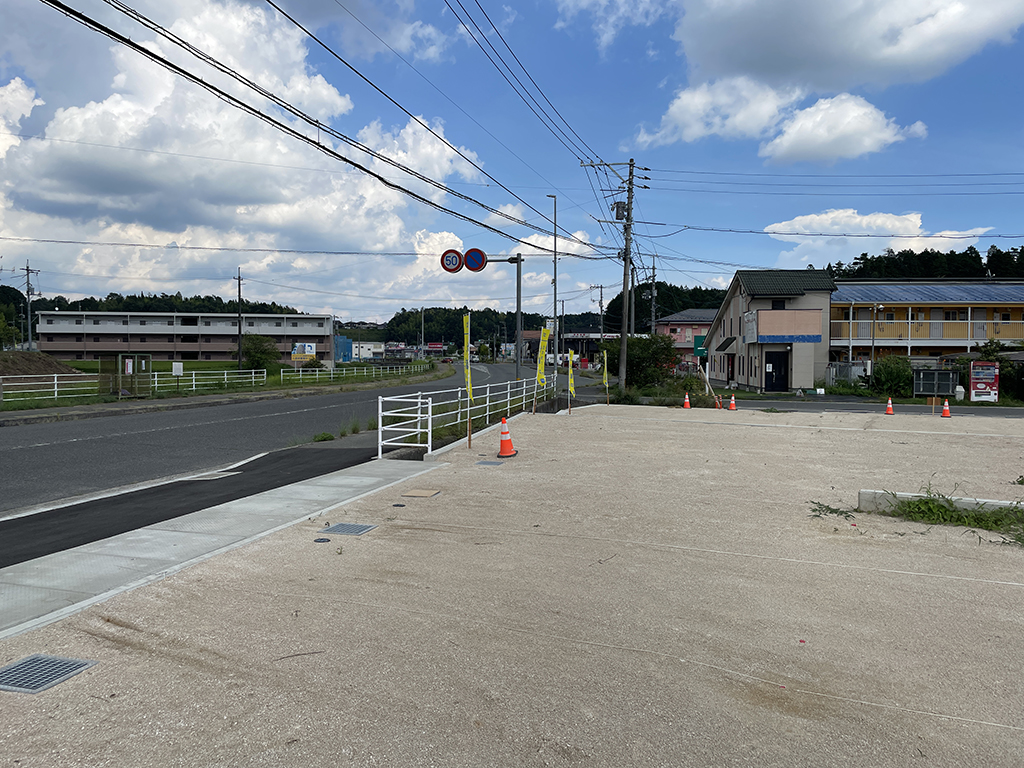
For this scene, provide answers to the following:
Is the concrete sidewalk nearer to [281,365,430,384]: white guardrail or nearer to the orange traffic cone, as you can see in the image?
the orange traffic cone

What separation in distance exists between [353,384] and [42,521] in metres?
38.3

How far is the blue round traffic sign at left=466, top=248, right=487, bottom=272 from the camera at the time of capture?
66.8 feet

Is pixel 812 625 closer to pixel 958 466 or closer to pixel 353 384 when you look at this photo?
pixel 958 466

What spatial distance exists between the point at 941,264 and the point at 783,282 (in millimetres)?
62298

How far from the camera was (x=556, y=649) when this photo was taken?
448cm

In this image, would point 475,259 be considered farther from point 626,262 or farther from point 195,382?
point 195,382

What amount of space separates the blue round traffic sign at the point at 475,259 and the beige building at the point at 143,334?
253 feet

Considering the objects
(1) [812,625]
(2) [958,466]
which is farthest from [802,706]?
Result: (2) [958,466]

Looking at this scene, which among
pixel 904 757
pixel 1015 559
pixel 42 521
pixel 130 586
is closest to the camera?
pixel 904 757

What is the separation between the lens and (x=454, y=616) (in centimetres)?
505

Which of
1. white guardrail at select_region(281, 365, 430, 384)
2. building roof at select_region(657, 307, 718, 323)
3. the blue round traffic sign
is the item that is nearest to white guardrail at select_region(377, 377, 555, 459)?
the blue round traffic sign

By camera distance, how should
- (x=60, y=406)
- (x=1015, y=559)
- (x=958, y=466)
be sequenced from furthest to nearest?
(x=60, y=406), (x=958, y=466), (x=1015, y=559)

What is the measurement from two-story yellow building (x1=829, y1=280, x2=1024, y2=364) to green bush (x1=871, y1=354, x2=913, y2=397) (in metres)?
4.28

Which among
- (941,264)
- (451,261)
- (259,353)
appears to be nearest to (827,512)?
(451,261)
